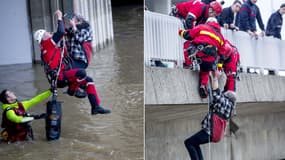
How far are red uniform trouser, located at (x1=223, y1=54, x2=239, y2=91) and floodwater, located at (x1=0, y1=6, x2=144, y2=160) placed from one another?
762 mm

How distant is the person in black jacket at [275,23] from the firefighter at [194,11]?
0.62 meters

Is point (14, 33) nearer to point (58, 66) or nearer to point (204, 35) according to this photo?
point (58, 66)

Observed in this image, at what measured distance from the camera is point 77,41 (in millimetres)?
4441

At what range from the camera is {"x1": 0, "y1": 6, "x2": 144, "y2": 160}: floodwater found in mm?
4316

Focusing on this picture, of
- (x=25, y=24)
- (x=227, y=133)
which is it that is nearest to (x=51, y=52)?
(x=227, y=133)

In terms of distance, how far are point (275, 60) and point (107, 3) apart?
353cm

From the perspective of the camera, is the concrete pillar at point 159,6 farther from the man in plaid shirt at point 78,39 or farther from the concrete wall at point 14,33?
the concrete wall at point 14,33

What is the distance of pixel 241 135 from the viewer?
5902 millimetres

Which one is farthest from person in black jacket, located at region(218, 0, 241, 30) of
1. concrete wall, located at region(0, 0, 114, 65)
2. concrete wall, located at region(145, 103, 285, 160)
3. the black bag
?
concrete wall, located at region(0, 0, 114, 65)

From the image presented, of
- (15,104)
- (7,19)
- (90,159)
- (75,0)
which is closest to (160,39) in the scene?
(90,159)

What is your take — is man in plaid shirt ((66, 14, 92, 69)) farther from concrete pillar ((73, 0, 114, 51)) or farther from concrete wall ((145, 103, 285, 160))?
concrete pillar ((73, 0, 114, 51))

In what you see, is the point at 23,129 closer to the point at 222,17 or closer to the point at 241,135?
the point at 222,17

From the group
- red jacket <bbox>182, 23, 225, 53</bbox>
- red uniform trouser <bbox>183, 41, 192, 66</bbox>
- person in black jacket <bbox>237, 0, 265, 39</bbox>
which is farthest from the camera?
person in black jacket <bbox>237, 0, 265, 39</bbox>

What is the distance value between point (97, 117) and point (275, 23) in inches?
63.9
